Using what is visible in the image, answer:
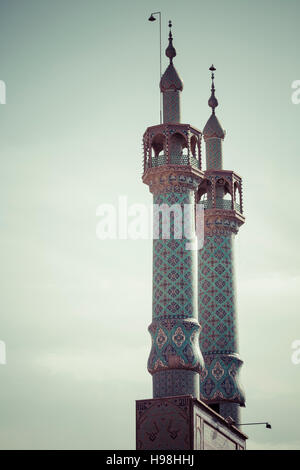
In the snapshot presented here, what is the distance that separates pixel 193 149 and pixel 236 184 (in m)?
3.95

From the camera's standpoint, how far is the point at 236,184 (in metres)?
31.5

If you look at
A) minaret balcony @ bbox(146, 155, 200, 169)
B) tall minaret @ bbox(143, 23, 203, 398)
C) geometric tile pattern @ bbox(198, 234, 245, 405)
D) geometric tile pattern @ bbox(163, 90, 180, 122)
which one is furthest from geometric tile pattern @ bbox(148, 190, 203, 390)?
geometric tile pattern @ bbox(198, 234, 245, 405)

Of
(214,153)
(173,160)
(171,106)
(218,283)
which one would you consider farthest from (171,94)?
(218,283)

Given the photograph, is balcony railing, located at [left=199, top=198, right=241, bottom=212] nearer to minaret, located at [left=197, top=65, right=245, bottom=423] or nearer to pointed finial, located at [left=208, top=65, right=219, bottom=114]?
minaret, located at [left=197, top=65, right=245, bottom=423]

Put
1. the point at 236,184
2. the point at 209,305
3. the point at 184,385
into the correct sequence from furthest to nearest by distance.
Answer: the point at 236,184 < the point at 209,305 < the point at 184,385

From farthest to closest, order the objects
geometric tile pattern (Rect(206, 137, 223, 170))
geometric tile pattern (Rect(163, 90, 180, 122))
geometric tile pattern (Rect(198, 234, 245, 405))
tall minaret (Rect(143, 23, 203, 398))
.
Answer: geometric tile pattern (Rect(206, 137, 223, 170)), geometric tile pattern (Rect(198, 234, 245, 405)), geometric tile pattern (Rect(163, 90, 180, 122)), tall minaret (Rect(143, 23, 203, 398))

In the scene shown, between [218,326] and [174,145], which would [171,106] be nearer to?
[174,145]

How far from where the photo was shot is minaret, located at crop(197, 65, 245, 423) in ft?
95.0

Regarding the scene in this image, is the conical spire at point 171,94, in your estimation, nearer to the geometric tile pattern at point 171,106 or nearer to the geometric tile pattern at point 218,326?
the geometric tile pattern at point 171,106

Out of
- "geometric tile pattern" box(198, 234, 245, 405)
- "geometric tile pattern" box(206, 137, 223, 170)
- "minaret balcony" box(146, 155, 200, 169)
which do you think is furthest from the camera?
"geometric tile pattern" box(206, 137, 223, 170)

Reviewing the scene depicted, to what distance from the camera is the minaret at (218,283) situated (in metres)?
29.0
